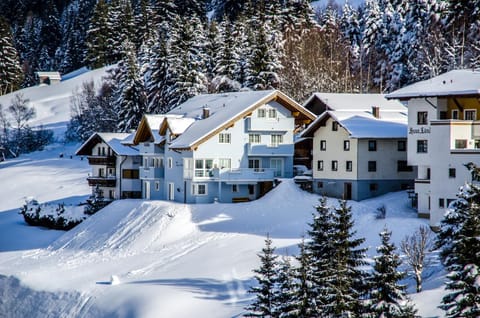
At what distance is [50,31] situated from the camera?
6934 inches

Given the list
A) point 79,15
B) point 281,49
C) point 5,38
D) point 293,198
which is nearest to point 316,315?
point 293,198

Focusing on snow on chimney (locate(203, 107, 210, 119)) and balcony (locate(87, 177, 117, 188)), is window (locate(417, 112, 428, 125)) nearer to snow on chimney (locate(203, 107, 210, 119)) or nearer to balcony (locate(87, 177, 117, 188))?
snow on chimney (locate(203, 107, 210, 119))

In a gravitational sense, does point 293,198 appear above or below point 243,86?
below

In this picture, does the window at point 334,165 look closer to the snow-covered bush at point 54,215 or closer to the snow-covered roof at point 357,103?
the snow-covered roof at point 357,103

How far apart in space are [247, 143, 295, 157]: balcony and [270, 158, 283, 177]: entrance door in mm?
553

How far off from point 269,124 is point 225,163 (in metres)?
4.64

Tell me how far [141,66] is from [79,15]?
72296 millimetres

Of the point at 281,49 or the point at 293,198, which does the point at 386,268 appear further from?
the point at 281,49

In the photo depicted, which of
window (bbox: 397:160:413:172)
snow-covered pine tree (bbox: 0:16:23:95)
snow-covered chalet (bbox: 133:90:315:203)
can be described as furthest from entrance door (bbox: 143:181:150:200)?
snow-covered pine tree (bbox: 0:16:23:95)

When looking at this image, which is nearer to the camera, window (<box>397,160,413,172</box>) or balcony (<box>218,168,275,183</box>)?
window (<box>397,160,413,172</box>)

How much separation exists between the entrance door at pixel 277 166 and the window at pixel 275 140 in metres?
1.16

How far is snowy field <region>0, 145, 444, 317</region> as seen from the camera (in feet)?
153

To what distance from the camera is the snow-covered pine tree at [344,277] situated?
35.9 meters

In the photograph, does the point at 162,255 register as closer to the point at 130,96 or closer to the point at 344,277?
the point at 344,277
